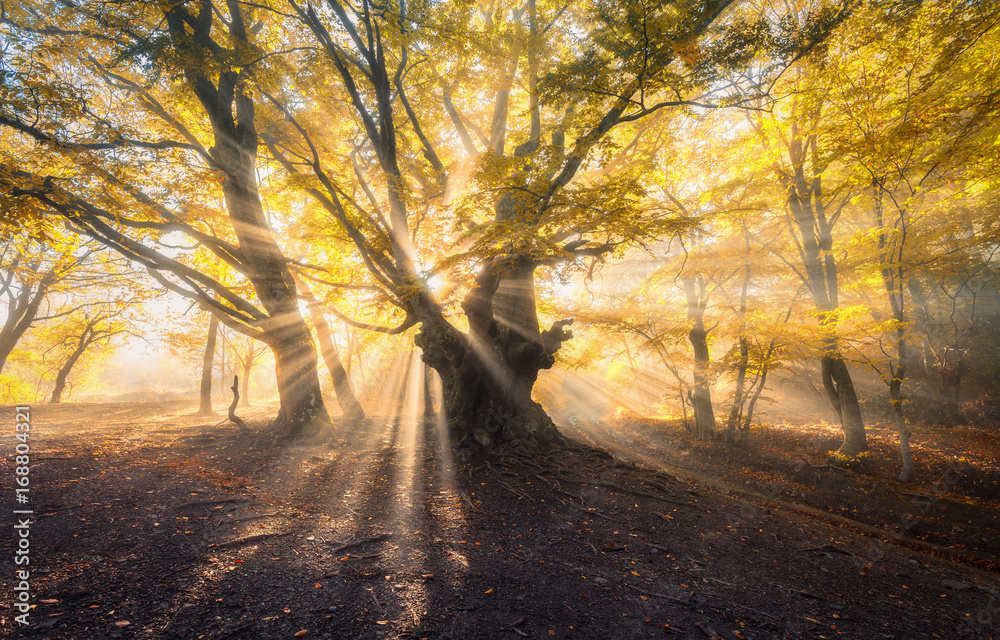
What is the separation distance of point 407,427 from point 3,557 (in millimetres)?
10266

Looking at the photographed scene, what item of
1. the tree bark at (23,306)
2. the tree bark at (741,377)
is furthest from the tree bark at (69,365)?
the tree bark at (741,377)

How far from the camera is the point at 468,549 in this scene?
4016 mm

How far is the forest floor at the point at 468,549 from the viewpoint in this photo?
2719 millimetres

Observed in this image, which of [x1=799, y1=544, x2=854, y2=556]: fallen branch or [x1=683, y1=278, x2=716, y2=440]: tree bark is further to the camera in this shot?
[x1=683, y1=278, x2=716, y2=440]: tree bark

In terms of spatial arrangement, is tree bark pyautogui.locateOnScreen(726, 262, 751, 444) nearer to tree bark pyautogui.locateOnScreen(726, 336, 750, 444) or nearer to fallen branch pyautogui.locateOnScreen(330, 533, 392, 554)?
tree bark pyautogui.locateOnScreen(726, 336, 750, 444)

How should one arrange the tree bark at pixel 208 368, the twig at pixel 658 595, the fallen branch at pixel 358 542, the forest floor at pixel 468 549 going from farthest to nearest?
the tree bark at pixel 208 368, the fallen branch at pixel 358 542, the twig at pixel 658 595, the forest floor at pixel 468 549

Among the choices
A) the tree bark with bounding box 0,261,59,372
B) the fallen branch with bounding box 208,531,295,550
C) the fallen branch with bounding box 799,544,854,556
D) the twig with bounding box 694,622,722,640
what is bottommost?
the fallen branch with bounding box 799,544,854,556

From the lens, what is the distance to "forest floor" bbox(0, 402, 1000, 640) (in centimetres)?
272

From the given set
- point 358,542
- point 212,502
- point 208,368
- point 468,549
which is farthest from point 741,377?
point 208,368

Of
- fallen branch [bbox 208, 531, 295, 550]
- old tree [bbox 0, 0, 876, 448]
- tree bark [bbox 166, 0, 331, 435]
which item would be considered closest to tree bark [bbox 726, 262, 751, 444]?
old tree [bbox 0, 0, 876, 448]

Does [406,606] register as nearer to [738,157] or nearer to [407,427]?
[407,427]

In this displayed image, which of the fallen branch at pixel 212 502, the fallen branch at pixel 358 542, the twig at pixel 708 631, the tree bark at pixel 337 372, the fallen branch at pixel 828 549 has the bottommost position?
the fallen branch at pixel 828 549

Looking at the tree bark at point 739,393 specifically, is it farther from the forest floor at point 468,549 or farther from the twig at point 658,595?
the twig at point 658,595

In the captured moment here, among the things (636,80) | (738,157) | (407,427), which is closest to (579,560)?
(636,80)
